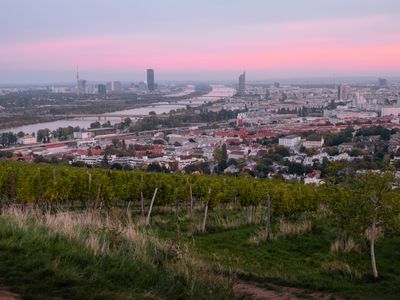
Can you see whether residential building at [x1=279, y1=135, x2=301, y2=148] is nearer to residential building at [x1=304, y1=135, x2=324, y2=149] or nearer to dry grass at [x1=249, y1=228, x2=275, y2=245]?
residential building at [x1=304, y1=135, x2=324, y2=149]

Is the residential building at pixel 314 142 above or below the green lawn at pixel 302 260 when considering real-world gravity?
below

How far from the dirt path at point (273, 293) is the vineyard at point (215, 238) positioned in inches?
1.8

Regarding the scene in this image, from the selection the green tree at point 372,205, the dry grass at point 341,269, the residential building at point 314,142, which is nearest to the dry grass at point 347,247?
the dry grass at point 341,269

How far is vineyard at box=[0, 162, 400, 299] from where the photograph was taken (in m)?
6.07

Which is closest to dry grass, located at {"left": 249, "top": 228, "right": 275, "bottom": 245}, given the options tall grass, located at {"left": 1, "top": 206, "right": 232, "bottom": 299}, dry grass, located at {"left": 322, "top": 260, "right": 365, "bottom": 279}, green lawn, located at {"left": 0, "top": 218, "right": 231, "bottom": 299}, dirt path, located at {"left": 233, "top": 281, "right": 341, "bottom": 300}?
dry grass, located at {"left": 322, "top": 260, "right": 365, "bottom": 279}

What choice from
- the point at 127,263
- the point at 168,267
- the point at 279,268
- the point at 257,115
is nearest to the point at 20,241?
the point at 127,263

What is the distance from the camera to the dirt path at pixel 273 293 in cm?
693

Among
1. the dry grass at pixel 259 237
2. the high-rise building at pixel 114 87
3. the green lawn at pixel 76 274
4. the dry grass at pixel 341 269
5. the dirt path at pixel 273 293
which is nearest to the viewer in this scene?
the green lawn at pixel 76 274

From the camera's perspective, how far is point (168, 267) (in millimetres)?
6566

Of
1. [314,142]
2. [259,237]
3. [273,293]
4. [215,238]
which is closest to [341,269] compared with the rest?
[273,293]

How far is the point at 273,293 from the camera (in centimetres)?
724

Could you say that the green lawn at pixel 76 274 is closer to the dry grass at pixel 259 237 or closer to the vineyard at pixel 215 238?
the vineyard at pixel 215 238

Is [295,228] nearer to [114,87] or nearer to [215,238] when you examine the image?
[215,238]

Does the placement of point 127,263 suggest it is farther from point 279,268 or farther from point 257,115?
point 257,115
